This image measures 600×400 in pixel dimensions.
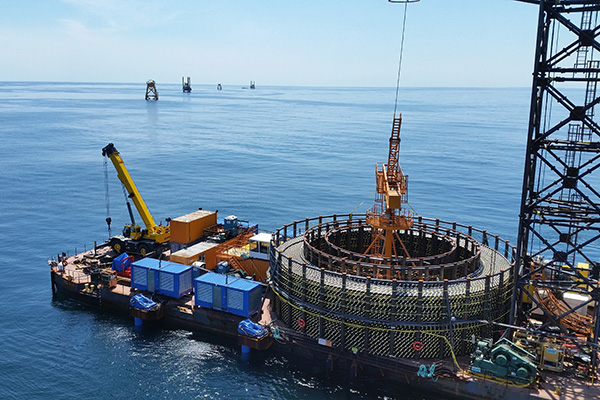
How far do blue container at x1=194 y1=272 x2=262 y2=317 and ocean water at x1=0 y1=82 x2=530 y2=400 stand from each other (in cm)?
337

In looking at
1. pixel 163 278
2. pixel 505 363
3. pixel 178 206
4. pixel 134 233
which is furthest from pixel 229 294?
pixel 178 206

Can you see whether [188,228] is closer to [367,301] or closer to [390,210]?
[390,210]

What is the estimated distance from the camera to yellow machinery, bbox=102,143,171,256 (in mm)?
57438

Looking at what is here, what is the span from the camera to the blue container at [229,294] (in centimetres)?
4253

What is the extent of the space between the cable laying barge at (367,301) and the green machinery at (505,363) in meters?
0.07

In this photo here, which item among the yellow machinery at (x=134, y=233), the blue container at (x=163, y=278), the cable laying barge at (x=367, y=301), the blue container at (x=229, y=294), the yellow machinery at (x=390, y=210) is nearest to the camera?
the cable laying barge at (x=367, y=301)

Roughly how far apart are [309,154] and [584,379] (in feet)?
402

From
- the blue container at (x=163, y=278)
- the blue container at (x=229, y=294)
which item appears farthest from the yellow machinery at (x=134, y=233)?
the blue container at (x=229, y=294)

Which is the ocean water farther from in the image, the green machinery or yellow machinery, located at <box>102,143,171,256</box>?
yellow machinery, located at <box>102,143,171,256</box>

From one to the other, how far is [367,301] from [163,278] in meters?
21.4

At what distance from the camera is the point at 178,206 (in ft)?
300

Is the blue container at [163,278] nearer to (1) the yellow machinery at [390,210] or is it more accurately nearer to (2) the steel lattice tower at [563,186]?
(1) the yellow machinery at [390,210]

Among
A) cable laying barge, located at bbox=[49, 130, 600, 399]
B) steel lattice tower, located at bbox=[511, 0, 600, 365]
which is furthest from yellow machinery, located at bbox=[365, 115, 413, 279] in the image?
steel lattice tower, located at bbox=[511, 0, 600, 365]

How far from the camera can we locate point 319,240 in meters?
49.8
